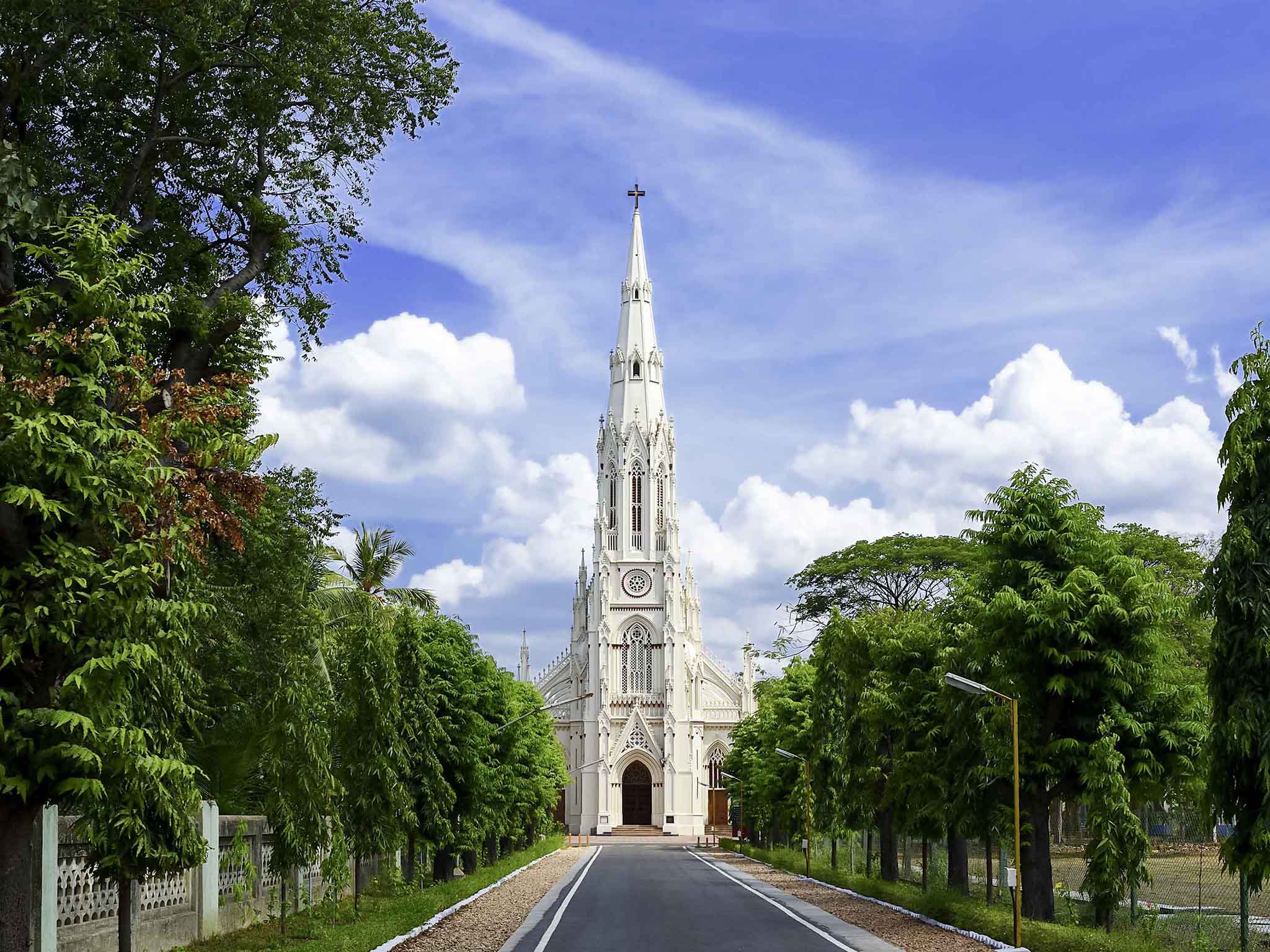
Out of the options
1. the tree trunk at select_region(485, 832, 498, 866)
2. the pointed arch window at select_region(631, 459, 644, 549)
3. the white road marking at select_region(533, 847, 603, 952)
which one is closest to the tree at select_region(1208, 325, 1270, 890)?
the white road marking at select_region(533, 847, 603, 952)

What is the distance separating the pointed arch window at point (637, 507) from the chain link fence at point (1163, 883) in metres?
43.2

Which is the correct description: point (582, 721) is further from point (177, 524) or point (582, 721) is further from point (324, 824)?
point (177, 524)

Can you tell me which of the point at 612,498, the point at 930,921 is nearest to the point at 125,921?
the point at 930,921

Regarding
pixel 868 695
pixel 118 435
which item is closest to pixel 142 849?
pixel 118 435

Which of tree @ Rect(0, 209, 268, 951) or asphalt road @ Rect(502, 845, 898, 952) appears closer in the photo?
tree @ Rect(0, 209, 268, 951)

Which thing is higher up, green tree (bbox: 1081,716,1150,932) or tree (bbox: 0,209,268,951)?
tree (bbox: 0,209,268,951)

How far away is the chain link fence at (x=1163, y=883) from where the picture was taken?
2205 centimetres

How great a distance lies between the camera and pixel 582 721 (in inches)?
3999

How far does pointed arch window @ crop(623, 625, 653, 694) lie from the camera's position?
10081 centimetres

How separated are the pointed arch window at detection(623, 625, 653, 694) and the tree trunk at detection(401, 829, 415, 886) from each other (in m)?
66.0

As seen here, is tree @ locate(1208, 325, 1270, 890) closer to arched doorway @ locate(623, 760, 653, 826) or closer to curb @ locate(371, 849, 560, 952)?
curb @ locate(371, 849, 560, 952)

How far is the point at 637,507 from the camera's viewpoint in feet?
339

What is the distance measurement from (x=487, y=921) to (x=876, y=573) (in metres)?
40.1

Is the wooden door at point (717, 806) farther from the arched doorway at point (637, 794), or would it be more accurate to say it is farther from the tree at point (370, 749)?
the tree at point (370, 749)
